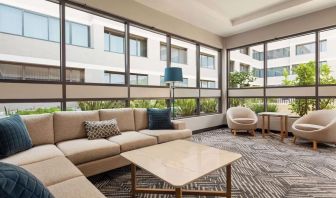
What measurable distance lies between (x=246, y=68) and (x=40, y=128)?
5508mm

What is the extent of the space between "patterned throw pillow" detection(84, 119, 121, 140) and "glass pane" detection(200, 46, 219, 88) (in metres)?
3.35

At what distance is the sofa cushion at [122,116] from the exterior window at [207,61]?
3174 mm

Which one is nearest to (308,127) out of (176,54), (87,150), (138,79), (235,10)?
(235,10)

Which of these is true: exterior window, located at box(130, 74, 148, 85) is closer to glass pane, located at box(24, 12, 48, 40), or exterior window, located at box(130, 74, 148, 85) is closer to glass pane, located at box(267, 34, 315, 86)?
glass pane, located at box(24, 12, 48, 40)

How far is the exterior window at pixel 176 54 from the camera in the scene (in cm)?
467

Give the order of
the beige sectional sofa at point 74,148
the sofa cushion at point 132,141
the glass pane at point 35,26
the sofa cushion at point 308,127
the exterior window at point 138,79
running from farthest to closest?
the exterior window at point 138,79
the sofa cushion at point 308,127
the glass pane at point 35,26
the sofa cushion at point 132,141
the beige sectional sofa at point 74,148

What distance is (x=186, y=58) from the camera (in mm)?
5430

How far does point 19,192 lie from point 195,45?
528 cm

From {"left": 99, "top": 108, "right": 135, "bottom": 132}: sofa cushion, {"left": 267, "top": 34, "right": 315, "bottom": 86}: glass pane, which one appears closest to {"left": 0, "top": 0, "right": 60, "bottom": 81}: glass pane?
{"left": 99, "top": 108, "right": 135, "bottom": 132}: sofa cushion

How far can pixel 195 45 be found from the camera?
5441mm

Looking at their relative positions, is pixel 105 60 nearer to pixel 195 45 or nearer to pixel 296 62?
pixel 195 45

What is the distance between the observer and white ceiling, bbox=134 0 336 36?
4.02 metres

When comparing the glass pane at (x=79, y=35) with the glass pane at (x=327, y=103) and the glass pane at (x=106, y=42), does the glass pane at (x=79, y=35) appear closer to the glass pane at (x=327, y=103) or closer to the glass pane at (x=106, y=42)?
the glass pane at (x=106, y=42)

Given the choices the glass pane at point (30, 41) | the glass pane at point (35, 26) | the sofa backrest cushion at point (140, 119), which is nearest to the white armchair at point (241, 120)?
the sofa backrest cushion at point (140, 119)
